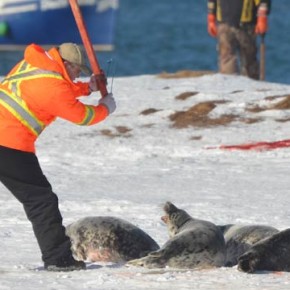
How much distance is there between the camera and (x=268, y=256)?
8.78 m

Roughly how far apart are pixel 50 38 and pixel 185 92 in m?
20.7

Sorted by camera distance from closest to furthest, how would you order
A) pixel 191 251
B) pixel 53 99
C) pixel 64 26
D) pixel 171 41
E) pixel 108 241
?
pixel 53 99, pixel 191 251, pixel 108 241, pixel 64 26, pixel 171 41

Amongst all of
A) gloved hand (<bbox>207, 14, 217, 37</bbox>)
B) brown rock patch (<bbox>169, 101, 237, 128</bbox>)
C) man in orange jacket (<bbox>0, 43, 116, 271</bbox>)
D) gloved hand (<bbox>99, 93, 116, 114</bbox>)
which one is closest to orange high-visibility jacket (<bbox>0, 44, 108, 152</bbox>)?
man in orange jacket (<bbox>0, 43, 116, 271</bbox>)

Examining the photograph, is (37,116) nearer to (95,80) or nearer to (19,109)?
(19,109)

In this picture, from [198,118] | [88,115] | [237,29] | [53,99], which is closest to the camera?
[53,99]

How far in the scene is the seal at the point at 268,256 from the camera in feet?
28.6

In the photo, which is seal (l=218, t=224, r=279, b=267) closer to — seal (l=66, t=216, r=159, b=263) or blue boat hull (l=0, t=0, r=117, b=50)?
seal (l=66, t=216, r=159, b=263)

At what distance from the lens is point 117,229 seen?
375 inches

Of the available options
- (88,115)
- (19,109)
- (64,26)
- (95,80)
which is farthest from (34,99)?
(64,26)

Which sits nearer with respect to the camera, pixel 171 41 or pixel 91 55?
pixel 91 55

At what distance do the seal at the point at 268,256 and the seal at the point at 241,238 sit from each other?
43cm

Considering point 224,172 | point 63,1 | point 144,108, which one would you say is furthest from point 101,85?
point 63,1

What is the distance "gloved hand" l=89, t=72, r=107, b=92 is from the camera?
363 inches

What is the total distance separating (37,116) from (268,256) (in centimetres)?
152
